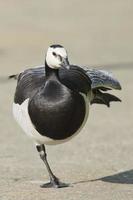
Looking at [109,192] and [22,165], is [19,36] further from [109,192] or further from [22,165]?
[109,192]

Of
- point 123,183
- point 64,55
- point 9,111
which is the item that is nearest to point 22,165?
point 123,183

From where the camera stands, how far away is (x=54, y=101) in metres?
6.73

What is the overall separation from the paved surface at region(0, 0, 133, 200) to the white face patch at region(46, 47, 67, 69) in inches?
44.8

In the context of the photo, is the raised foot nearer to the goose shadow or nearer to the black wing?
the goose shadow

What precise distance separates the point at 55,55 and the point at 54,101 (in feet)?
1.29

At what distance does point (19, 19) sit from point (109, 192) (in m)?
17.6

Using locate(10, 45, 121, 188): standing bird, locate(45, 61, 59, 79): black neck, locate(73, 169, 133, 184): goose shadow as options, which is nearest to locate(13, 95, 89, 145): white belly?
locate(10, 45, 121, 188): standing bird

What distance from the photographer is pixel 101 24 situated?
932 inches

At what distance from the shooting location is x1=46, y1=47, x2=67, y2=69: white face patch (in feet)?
22.0

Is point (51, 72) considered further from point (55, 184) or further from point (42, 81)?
point (55, 184)

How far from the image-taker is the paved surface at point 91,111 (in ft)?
24.1

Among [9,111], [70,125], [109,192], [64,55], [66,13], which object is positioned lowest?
[66,13]

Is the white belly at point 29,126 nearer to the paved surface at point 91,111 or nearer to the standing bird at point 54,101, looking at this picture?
the standing bird at point 54,101

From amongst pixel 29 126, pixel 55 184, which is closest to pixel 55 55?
pixel 29 126
